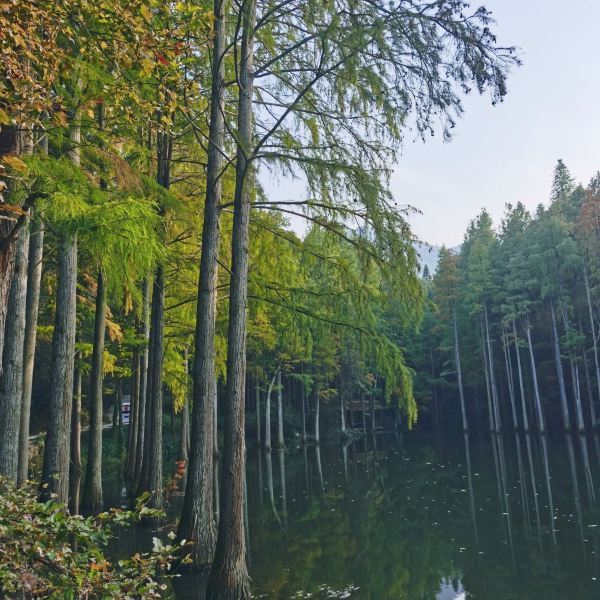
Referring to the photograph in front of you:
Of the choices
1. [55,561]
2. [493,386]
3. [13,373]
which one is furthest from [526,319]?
[55,561]

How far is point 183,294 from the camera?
1393 centimetres

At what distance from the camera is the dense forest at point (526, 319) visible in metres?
33.7

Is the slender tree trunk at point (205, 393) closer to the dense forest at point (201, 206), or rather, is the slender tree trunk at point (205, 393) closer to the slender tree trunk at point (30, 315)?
the dense forest at point (201, 206)

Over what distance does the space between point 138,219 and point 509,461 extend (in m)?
20.5

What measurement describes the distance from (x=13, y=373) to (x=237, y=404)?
2.83 m

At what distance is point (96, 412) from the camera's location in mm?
12172

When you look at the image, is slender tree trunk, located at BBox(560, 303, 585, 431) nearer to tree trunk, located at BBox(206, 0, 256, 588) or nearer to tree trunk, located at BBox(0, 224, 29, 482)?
tree trunk, located at BBox(206, 0, 256, 588)

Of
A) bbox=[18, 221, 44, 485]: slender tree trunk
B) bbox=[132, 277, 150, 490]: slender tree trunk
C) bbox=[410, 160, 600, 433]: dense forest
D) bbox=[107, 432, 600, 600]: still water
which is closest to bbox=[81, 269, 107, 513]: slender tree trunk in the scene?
bbox=[132, 277, 150, 490]: slender tree trunk

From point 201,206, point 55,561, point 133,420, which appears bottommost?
point 55,561

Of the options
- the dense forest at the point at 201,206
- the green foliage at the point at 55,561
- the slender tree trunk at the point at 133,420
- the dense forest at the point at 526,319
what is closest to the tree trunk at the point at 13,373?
the dense forest at the point at 201,206

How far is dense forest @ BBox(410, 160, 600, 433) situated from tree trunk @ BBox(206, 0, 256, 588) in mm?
23702

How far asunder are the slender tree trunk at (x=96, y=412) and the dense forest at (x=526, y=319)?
21.5 metres

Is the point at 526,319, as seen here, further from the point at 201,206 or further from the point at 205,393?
the point at 205,393

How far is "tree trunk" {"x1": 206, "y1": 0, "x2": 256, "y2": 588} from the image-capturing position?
269 inches
